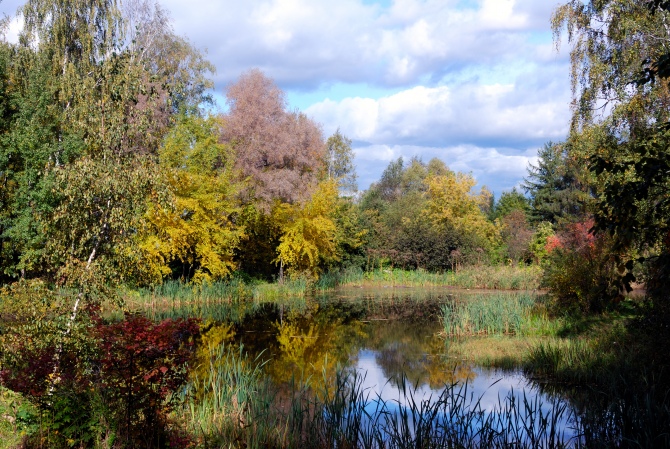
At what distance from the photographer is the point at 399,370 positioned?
1288 cm

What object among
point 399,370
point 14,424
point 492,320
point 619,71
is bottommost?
point 399,370

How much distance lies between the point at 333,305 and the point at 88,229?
1740 cm

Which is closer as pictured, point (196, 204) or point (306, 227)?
point (196, 204)

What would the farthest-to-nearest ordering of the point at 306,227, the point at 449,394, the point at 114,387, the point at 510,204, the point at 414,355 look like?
the point at 510,204 < the point at 306,227 < the point at 414,355 < the point at 449,394 < the point at 114,387

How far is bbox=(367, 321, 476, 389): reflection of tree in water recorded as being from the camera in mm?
12039

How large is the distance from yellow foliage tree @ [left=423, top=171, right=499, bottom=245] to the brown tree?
11924 mm

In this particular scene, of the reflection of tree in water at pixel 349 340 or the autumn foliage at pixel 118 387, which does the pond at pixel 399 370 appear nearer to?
the reflection of tree in water at pixel 349 340

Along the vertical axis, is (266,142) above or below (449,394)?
above

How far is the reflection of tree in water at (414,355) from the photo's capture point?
Answer: 12.0m

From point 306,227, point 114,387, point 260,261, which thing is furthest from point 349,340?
point 260,261

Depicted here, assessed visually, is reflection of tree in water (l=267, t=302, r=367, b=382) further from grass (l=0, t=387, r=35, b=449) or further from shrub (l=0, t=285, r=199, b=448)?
grass (l=0, t=387, r=35, b=449)

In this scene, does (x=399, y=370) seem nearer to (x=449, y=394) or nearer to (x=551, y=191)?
(x=449, y=394)

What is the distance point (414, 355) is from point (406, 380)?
2.73m

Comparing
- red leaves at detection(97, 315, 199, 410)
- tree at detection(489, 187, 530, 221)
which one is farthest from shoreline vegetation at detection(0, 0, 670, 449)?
tree at detection(489, 187, 530, 221)
